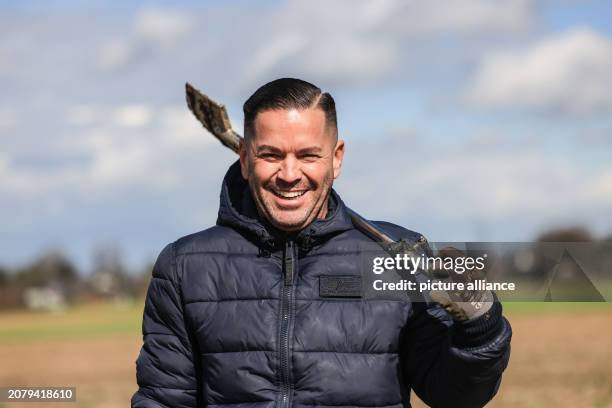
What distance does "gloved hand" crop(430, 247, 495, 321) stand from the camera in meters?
3.39

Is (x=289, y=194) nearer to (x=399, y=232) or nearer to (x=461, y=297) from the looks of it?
(x=399, y=232)

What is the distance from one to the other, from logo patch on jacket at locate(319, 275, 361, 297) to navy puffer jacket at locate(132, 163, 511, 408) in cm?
2

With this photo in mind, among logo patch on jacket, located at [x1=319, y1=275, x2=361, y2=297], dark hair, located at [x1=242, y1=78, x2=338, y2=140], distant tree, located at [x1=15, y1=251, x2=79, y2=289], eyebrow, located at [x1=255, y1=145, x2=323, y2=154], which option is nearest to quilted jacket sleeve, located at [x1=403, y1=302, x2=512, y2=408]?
logo patch on jacket, located at [x1=319, y1=275, x2=361, y2=297]

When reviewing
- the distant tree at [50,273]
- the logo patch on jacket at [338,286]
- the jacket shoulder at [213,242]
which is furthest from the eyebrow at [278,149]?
the distant tree at [50,273]

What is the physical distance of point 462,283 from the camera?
3.38m

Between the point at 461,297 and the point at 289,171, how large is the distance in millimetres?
790

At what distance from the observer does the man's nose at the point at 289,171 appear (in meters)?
3.71

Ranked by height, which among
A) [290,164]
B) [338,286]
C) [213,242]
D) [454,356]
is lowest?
[454,356]

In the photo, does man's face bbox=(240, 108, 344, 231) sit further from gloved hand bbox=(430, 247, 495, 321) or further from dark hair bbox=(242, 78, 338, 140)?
gloved hand bbox=(430, 247, 495, 321)

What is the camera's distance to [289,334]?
3.67 metres

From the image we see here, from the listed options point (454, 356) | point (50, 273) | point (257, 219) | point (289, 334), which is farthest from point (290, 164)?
point (50, 273)

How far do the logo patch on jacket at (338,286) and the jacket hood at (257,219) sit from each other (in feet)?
0.52

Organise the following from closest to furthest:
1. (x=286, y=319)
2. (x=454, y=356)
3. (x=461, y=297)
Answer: (x=461, y=297) → (x=454, y=356) → (x=286, y=319)

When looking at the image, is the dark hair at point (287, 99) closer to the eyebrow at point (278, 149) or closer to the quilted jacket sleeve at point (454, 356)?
the eyebrow at point (278, 149)
